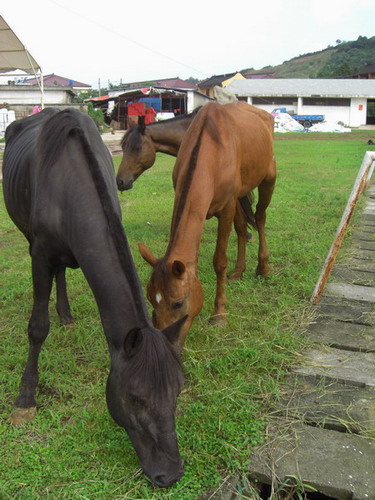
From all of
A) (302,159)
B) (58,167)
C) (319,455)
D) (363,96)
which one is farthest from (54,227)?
(363,96)

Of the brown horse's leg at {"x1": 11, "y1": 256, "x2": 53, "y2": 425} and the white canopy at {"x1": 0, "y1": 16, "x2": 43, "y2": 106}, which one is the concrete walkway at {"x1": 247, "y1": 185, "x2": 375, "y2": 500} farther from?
the white canopy at {"x1": 0, "y1": 16, "x2": 43, "y2": 106}

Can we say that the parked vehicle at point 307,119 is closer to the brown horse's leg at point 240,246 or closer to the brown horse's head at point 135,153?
the brown horse's head at point 135,153

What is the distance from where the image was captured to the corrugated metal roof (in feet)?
158

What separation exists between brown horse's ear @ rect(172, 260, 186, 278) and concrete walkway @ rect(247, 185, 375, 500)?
107 cm

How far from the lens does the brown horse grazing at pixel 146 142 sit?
22.7 feet

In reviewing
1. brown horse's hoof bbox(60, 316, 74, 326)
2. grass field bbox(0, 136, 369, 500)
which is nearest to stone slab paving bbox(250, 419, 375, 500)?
grass field bbox(0, 136, 369, 500)

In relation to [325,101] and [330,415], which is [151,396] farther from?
[325,101]

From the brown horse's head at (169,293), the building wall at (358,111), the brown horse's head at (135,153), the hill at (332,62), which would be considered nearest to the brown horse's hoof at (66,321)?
the brown horse's head at (169,293)

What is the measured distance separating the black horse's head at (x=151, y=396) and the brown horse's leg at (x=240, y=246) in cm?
326

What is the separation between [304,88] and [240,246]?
4944cm

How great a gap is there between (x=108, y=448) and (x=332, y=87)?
5421 centimetres

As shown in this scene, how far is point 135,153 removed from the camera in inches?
273

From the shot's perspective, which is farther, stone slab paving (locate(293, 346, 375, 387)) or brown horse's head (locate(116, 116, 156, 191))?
brown horse's head (locate(116, 116, 156, 191))

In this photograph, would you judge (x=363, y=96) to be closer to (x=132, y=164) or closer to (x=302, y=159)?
(x=302, y=159)
